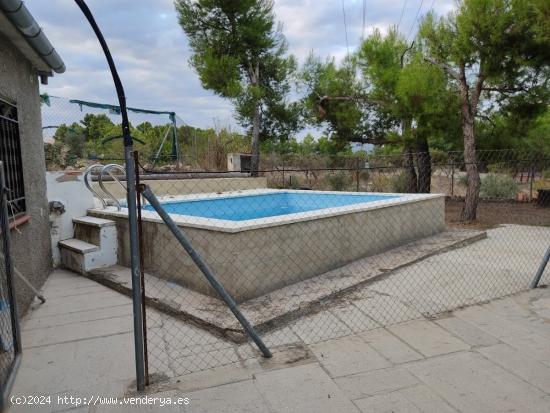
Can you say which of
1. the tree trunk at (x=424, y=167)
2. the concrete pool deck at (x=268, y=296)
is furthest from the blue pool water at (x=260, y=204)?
the tree trunk at (x=424, y=167)

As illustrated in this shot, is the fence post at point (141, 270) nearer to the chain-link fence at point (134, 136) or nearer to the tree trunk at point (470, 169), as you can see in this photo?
the chain-link fence at point (134, 136)

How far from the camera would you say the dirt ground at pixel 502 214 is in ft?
28.7

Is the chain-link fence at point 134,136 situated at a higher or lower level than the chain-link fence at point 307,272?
higher

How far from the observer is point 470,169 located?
8.76 meters

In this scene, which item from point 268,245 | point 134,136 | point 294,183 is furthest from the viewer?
point 294,183

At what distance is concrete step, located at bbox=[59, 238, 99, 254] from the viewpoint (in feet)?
17.4

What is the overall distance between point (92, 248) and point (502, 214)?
31.5 feet

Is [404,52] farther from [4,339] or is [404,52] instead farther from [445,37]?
[4,339]

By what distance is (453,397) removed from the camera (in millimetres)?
2447

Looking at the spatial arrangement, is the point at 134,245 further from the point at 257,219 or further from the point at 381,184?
the point at 381,184

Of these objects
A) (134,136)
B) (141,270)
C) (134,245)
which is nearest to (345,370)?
(141,270)

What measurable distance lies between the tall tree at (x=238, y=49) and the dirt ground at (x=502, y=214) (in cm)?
642

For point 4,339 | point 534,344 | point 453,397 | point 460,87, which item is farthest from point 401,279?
point 460,87

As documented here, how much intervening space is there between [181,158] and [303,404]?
11.2 metres
